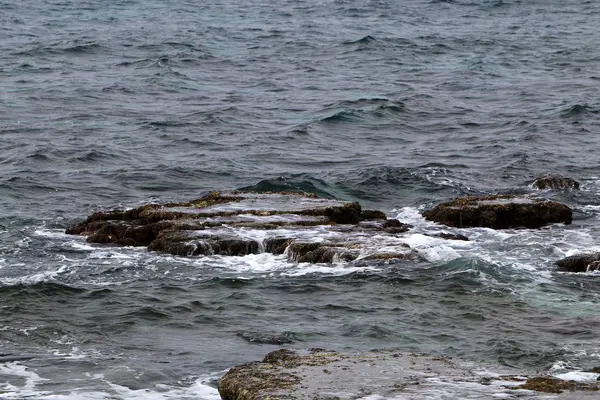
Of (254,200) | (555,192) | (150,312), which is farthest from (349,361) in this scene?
(555,192)

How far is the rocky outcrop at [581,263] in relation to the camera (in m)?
20.8

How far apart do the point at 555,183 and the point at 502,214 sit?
3730 mm

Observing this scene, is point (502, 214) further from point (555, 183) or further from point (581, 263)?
point (555, 183)

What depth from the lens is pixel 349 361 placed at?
14.4 metres

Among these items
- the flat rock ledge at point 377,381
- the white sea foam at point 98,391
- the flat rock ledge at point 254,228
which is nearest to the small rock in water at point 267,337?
the white sea foam at point 98,391

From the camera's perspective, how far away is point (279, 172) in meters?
29.8

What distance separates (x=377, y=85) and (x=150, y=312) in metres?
26.2

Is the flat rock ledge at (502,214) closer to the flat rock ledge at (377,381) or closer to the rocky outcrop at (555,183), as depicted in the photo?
the rocky outcrop at (555,183)

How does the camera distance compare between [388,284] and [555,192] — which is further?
[555,192]

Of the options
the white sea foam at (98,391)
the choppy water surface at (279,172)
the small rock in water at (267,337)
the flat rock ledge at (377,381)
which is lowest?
the choppy water surface at (279,172)

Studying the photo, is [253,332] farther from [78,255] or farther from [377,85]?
[377,85]

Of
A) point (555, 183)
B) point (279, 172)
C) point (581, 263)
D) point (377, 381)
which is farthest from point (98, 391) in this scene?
point (279, 172)

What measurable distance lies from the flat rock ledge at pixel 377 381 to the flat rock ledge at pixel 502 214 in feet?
29.7

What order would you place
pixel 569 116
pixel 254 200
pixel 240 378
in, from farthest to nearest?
pixel 569 116 < pixel 254 200 < pixel 240 378
